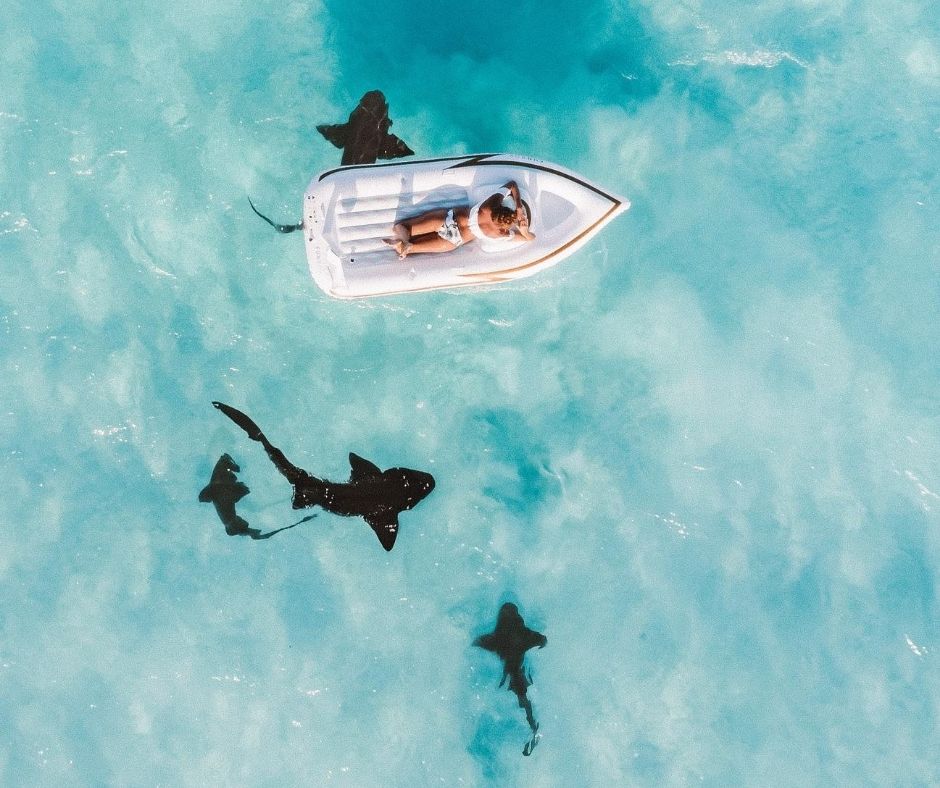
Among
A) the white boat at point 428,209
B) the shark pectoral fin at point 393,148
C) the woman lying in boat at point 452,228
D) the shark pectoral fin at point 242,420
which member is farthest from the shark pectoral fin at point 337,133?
the shark pectoral fin at point 242,420

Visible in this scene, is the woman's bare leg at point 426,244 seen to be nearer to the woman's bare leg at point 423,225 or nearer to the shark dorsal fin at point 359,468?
the woman's bare leg at point 423,225

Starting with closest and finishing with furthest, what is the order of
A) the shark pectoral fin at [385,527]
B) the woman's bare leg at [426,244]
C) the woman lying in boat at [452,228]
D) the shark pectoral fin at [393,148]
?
1. the woman lying in boat at [452,228]
2. the woman's bare leg at [426,244]
3. the shark pectoral fin at [393,148]
4. the shark pectoral fin at [385,527]

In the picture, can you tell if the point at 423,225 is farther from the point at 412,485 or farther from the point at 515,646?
the point at 515,646

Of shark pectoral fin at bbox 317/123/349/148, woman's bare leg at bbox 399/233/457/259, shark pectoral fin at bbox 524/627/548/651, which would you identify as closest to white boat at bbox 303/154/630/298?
woman's bare leg at bbox 399/233/457/259

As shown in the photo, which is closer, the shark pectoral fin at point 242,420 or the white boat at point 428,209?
the white boat at point 428,209

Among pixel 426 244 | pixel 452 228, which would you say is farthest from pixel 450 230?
pixel 426 244

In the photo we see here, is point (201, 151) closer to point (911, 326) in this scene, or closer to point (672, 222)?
point (672, 222)
